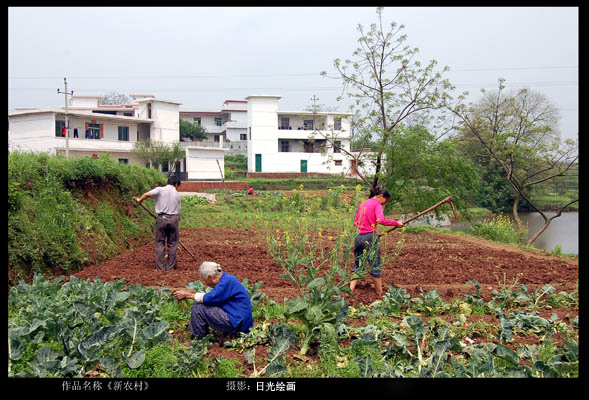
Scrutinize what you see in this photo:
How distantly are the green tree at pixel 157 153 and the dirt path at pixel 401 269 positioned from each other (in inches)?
1069

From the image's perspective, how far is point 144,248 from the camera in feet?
38.9

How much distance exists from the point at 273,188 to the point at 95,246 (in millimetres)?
29996

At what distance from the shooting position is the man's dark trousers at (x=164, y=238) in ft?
29.0

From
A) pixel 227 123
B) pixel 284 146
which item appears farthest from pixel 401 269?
pixel 227 123

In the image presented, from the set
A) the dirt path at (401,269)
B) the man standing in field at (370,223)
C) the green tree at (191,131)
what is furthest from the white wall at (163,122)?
the man standing in field at (370,223)

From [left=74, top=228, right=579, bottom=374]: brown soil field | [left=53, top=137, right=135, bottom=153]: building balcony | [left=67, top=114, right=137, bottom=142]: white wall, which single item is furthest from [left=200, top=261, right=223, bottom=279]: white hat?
[left=67, top=114, right=137, bottom=142]: white wall

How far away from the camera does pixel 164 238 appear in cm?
898

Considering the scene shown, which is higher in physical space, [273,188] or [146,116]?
[146,116]

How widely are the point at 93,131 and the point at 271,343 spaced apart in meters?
37.7

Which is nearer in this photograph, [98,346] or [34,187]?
[98,346]

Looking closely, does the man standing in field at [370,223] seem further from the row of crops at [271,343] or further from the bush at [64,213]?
the bush at [64,213]

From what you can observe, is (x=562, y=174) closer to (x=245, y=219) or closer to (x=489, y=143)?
(x=489, y=143)
